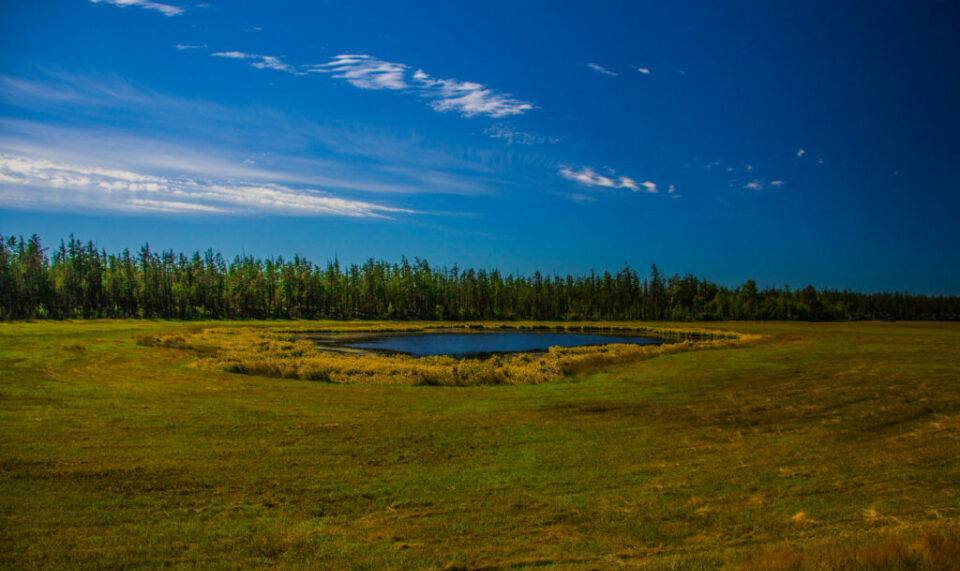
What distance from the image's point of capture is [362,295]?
14625cm

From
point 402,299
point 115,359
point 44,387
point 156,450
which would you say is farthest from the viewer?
point 402,299

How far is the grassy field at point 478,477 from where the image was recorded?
26.6 ft

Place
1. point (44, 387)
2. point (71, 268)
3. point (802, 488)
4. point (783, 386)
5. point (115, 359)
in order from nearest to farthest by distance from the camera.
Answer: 1. point (802, 488)
2. point (44, 387)
3. point (783, 386)
4. point (115, 359)
5. point (71, 268)

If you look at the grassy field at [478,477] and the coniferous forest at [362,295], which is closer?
the grassy field at [478,477]

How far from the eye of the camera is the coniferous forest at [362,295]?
11662 cm

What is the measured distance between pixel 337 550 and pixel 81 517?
4683mm

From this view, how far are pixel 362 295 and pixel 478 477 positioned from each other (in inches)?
5453

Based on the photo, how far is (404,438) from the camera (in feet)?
48.6

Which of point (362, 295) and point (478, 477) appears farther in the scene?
point (362, 295)

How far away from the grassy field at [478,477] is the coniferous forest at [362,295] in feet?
371

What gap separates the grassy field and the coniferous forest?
113m

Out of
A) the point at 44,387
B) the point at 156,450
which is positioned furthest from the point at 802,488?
the point at 44,387

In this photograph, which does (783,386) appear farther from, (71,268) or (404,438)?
(71,268)

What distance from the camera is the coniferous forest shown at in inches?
4592
